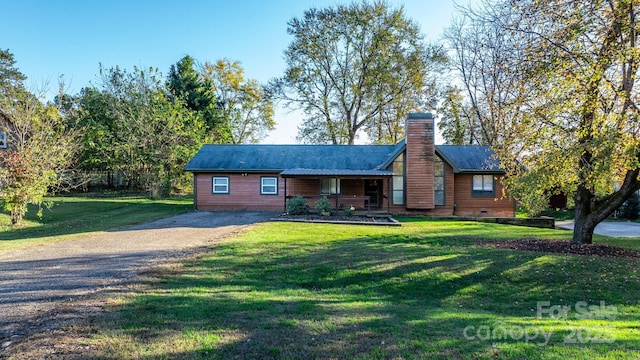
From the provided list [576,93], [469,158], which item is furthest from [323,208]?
[576,93]

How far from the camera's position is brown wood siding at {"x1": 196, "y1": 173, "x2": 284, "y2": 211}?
21.5 m

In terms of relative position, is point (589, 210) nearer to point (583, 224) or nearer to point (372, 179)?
point (583, 224)

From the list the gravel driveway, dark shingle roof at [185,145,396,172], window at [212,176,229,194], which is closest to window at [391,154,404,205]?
dark shingle roof at [185,145,396,172]

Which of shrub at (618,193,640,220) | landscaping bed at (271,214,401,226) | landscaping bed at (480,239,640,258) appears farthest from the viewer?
shrub at (618,193,640,220)

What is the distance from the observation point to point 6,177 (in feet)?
47.2

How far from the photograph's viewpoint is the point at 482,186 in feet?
69.3

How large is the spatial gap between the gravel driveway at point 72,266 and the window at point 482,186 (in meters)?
14.8

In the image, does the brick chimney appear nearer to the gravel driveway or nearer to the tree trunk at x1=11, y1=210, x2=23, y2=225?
the gravel driveway

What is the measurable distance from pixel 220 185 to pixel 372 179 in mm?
9112

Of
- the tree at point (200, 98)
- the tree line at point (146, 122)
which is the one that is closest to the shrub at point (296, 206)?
the tree line at point (146, 122)

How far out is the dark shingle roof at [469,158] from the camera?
66.5 feet

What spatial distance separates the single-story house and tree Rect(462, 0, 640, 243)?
32.1ft

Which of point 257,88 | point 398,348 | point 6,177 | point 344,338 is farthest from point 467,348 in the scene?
point 257,88

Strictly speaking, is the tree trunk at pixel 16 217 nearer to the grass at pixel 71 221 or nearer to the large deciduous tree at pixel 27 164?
the large deciduous tree at pixel 27 164
